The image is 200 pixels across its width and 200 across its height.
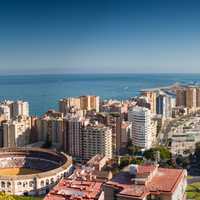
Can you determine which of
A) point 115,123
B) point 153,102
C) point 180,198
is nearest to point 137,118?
point 115,123

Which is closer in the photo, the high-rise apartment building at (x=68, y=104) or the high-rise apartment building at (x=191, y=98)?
the high-rise apartment building at (x=68, y=104)

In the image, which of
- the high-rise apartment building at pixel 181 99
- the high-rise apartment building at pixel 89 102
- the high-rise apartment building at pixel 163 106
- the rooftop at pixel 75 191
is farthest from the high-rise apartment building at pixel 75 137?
the high-rise apartment building at pixel 181 99

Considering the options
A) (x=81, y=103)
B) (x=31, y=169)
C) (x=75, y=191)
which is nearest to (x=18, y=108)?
(x=81, y=103)

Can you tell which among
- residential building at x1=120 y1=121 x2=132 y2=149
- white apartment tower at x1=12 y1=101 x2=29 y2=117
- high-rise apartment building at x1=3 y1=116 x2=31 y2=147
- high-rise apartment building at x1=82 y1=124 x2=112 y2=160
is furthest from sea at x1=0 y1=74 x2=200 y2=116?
high-rise apartment building at x1=82 y1=124 x2=112 y2=160

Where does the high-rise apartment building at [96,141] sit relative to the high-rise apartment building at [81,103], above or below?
below

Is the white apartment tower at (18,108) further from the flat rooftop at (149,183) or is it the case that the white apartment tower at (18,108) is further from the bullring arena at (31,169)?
the flat rooftop at (149,183)

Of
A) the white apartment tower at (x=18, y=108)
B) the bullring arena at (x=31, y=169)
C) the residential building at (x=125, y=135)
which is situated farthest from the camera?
the white apartment tower at (x=18, y=108)
